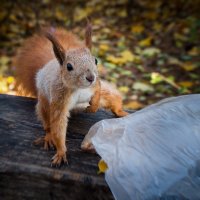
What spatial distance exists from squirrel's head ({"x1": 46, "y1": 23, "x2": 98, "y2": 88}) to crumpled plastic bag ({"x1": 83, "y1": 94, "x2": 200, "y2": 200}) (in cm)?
19

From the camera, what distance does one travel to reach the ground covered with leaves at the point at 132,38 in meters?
3.24

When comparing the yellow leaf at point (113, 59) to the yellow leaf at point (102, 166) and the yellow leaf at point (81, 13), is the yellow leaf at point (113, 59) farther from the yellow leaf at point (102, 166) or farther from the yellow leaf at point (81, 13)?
the yellow leaf at point (102, 166)

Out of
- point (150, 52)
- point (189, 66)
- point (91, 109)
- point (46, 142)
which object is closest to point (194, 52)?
point (189, 66)

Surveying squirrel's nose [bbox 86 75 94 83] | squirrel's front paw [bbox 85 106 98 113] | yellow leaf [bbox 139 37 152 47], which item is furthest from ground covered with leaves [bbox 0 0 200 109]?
squirrel's nose [bbox 86 75 94 83]

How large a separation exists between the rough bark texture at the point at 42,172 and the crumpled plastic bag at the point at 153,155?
11cm

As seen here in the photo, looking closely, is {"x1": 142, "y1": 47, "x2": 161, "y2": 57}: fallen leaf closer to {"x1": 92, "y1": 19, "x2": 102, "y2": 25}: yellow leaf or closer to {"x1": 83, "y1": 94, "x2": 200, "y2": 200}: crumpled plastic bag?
{"x1": 92, "y1": 19, "x2": 102, "y2": 25}: yellow leaf

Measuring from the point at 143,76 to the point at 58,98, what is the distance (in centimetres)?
190

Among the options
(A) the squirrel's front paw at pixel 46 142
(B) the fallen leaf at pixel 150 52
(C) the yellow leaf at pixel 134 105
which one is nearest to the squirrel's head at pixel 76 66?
(A) the squirrel's front paw at pixel 46 142

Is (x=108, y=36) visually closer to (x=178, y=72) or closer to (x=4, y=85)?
(x=178, y=72)

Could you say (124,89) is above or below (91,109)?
below

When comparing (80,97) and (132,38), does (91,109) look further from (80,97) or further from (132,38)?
(132,38)

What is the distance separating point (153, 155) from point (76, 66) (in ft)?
1.48

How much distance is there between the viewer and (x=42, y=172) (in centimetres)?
139

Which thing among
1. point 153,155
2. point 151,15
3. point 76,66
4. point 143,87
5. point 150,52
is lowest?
point 143,87
